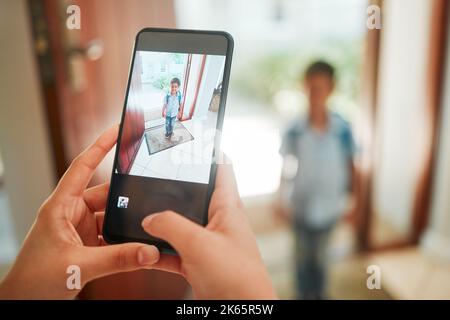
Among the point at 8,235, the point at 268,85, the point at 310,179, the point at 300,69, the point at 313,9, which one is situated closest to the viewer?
the point at 8,235

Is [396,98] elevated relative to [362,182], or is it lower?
elevated

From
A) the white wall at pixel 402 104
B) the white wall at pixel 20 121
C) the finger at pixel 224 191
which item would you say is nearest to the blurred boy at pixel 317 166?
the white wall at pixel 402 104

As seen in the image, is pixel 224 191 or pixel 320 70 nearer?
pixel 224 191

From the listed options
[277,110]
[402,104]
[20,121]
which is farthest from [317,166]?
[277,110]

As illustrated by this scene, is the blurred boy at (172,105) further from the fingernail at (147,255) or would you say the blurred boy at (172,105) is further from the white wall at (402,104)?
the white wall at (402,104)

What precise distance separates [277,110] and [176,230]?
165 cm

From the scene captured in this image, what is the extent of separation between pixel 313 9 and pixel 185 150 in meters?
1.44

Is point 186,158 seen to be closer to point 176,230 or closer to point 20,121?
point 176,230

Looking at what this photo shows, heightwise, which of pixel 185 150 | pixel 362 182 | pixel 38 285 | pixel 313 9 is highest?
pixel 313 9

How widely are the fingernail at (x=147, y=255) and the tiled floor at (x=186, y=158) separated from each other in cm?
6

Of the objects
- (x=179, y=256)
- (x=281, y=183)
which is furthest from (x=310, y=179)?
(x=179, y=256)

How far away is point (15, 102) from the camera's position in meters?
0.72

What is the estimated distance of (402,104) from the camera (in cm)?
128

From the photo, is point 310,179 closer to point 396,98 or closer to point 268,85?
point 396,98
